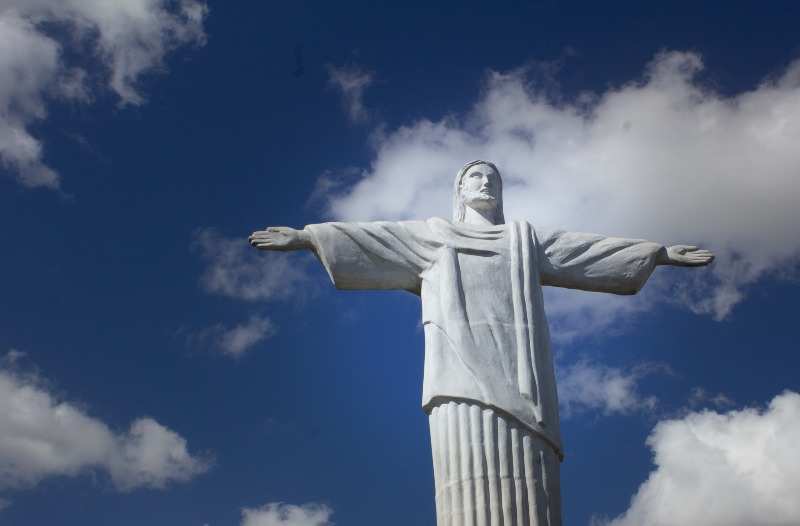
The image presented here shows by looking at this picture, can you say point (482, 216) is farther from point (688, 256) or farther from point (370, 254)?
point (688, 256)

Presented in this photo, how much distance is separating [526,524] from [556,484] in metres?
0.71

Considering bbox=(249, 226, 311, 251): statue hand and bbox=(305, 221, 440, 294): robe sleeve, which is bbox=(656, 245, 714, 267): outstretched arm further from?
bbox=(249, 226, 311, 251): statue hand

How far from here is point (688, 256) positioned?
Result: 482 inches

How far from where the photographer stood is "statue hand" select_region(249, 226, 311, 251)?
37.1 feet

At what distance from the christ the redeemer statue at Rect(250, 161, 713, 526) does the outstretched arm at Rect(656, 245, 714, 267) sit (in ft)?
0.05

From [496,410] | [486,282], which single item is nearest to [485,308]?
[486,282]

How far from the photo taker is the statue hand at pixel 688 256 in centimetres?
1219

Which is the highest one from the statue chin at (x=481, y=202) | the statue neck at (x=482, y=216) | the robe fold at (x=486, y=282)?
the statue chin at (x=481, y=202)

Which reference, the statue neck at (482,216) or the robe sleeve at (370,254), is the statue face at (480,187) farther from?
the robe sleeve at (370,254)

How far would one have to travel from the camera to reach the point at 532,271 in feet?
37.5

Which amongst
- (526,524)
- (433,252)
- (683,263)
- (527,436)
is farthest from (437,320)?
(683,263)

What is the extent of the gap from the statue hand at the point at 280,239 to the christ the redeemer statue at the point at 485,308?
0.05ft

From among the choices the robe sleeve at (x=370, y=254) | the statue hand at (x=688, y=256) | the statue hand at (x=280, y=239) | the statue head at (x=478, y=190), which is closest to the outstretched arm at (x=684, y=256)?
the statue hand at (x=688, y=256)

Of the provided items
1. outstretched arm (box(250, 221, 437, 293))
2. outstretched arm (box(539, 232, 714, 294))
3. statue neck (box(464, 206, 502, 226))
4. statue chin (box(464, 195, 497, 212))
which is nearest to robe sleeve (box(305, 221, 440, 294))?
outstretched arm (box(250, 221, 437, 293))
